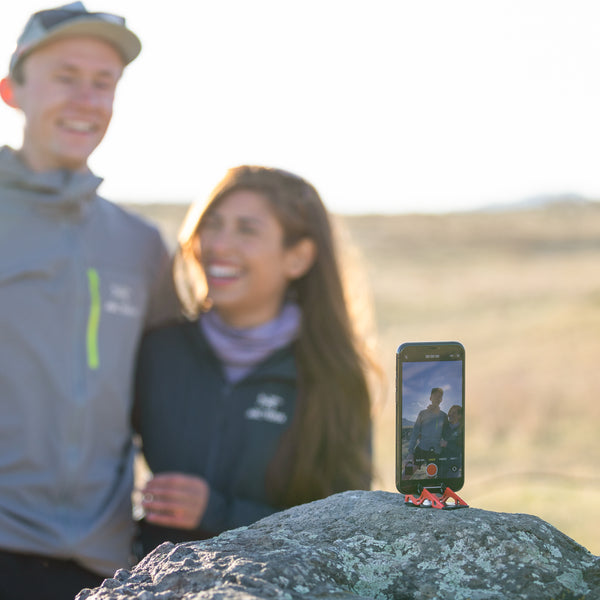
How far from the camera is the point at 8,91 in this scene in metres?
4.25

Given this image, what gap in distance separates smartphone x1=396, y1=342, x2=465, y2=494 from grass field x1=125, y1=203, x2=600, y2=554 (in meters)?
2.03

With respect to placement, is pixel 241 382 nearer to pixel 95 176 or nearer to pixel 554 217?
pixel 95 176

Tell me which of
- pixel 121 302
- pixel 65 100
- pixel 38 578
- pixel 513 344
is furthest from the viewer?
pixel 513 344

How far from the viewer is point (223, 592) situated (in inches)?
69.3

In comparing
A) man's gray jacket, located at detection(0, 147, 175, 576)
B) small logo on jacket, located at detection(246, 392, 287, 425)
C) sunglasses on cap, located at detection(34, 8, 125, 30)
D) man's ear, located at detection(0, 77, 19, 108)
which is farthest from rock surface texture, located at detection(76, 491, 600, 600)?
man's ear, located at detection(0, 77, 19, 108)

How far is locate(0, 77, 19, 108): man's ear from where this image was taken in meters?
4.21

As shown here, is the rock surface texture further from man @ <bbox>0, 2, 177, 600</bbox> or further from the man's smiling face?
the man's smiling face

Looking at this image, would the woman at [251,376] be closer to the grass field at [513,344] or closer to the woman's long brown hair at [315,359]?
the woman's long brown hair at [315,359]

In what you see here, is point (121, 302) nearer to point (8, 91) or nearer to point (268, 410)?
point (268, 410)

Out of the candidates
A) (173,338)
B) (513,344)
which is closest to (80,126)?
(173,338)

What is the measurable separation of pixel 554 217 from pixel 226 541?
68613 mm

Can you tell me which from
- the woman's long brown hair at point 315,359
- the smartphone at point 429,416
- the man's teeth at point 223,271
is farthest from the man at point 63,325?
the smartphone at point 429,416

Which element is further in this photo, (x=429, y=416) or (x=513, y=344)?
(x=513, y=344)

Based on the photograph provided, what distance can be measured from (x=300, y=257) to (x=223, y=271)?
52 centimetres
